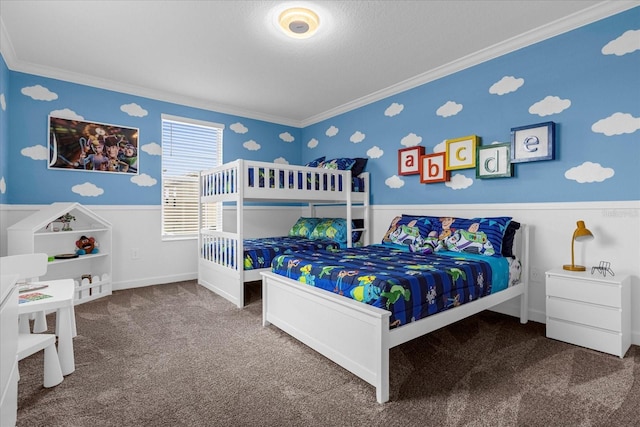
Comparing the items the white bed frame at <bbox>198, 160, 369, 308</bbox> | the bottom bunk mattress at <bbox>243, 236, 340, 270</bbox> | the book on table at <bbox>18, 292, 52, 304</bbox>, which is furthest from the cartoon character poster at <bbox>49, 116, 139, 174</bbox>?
the book on table at <bbox>18, 292, 52, 304</bbox>

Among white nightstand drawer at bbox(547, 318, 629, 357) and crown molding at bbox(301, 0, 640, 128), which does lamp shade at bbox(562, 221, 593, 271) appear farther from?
crown molding at bbox(301, 0, 640, 128)

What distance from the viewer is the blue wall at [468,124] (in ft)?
8.11

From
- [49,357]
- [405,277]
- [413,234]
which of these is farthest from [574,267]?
[49,357]

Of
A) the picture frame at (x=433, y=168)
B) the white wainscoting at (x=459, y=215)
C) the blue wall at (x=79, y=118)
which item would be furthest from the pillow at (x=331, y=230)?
the blue wall at (x=79, y=118)

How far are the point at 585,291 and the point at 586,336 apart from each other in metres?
0.32

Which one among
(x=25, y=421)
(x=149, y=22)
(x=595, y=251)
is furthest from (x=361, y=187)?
(x=25, y=421)

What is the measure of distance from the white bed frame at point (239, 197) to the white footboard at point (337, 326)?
90 cm

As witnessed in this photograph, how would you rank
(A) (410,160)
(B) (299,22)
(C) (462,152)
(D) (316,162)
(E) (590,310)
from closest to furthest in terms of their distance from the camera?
(E) (590,310) < (B) (299,22) < (C) (462,152) < (A) (410,160) < (D) (316,162)

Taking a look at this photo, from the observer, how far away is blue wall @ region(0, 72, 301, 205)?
3391mm

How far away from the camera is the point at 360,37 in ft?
9.43

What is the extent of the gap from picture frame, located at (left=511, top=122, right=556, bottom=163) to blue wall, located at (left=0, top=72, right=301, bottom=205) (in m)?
3.69

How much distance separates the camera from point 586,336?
2.31 meters

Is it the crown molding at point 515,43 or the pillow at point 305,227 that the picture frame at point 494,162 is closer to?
the crown molding at point 515,43

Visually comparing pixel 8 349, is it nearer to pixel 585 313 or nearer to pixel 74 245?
pixel 74 245
